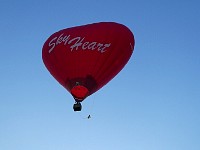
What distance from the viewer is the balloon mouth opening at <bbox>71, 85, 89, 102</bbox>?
94.3ft

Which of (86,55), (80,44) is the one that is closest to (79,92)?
(86,55)

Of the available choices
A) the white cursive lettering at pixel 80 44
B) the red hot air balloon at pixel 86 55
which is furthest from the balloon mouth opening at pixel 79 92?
the white cursive lettering at pixel 80 44

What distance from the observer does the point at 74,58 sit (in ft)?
97.1

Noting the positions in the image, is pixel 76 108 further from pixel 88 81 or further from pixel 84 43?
pixel 84 43

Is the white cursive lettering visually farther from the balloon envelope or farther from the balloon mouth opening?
the balloon mouth opening

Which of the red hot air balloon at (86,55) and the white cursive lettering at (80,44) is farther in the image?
the white cursive lettering at (80,44)

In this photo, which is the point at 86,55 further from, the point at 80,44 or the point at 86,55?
the point at 80,44

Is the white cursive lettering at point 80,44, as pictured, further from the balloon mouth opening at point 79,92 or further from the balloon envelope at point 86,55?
the balloon mouth opening at point 79,92

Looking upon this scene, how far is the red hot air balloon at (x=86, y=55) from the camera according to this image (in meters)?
29.2

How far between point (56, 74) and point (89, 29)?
346 centimetres

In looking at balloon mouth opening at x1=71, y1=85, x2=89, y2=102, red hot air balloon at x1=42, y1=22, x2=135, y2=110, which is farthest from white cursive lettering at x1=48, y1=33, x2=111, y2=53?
balloon mouth opening at x1=71, y1=85, x2=89, y2=102

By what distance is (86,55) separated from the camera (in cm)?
2958

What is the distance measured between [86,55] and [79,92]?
2.37m

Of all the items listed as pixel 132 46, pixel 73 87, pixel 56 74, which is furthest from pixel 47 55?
pixel 132 46
